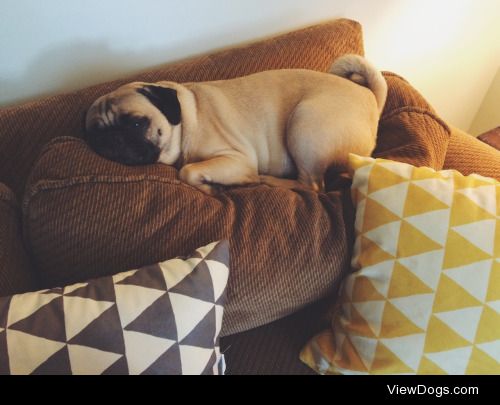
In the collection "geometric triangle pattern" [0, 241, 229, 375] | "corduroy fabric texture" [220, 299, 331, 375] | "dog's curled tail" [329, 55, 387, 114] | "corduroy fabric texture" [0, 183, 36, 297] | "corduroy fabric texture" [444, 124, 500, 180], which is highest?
"dog's curled tail" [329, 55, 387, 114]

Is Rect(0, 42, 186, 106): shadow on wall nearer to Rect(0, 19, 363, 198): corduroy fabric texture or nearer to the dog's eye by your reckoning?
Rect(0, 19, 363, 198): corduroy fabric texture

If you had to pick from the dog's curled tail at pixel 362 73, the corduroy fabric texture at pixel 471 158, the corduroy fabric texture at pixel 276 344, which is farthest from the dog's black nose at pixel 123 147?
the corduroy fabric texture at pixel 471 158

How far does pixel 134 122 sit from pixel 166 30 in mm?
302

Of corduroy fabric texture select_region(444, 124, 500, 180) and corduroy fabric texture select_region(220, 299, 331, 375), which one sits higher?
corduroy fabric texture select_region(444, 124, 500, 180)

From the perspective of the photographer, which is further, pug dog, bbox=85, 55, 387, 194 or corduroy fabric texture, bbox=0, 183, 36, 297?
pug dog, bbox=85, 55, 387, 194

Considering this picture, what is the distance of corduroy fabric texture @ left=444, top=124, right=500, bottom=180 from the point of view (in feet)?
3.73

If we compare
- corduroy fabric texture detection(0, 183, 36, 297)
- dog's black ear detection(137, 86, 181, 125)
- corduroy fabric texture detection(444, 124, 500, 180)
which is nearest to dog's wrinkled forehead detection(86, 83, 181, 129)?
dog's black ear detection(137, 86, 181, 125)

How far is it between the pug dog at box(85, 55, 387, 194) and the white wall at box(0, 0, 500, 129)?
16cm

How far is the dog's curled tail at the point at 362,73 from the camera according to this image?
114 cm

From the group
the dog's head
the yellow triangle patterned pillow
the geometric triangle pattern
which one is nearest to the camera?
the geometric triangle pattern

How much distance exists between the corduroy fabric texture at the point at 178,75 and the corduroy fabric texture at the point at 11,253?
0.14 m

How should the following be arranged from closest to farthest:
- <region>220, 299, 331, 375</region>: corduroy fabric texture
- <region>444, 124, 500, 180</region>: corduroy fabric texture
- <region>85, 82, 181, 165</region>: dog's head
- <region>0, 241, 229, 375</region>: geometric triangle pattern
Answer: <region>0, 241, 229, 375</region>: geometric triangle pattern
<region>220, 299, 331, 375</region>: corduroy fabric texture
<region>85, 82, 181, 165</region>: dog's head
<region>444, 124, 500, 180</region>: corduroy fabric texture
